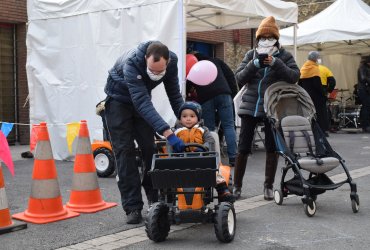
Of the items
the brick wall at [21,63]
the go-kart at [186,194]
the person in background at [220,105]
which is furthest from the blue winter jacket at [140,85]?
the brick wall at [21,63]

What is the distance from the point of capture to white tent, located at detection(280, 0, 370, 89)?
1503cm

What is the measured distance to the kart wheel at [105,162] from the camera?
804 centimetres

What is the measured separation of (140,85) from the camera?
488cm

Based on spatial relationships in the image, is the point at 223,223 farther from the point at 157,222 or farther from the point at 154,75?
the point at 154,75

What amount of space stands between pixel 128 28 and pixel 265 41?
131 inches

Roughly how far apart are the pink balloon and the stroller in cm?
224

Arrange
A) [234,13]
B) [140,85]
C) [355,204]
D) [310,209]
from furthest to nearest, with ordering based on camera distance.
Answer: [234,13], [355,204], [310,209], [140,85]

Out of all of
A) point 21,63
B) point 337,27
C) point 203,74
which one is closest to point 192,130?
point 203,74

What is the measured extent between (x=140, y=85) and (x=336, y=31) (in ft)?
37.5

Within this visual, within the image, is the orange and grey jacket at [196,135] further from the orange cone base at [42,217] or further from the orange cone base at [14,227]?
the orange cone base at [14,227]

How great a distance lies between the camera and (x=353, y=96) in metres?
18.1

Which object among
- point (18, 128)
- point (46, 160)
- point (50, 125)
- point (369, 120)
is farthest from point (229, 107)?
point (369, 120)

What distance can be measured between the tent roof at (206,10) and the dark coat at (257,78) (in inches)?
94.4

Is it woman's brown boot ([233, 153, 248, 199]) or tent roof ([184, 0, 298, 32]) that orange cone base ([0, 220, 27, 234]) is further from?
tent roof ([184, 0, 298, 32])
